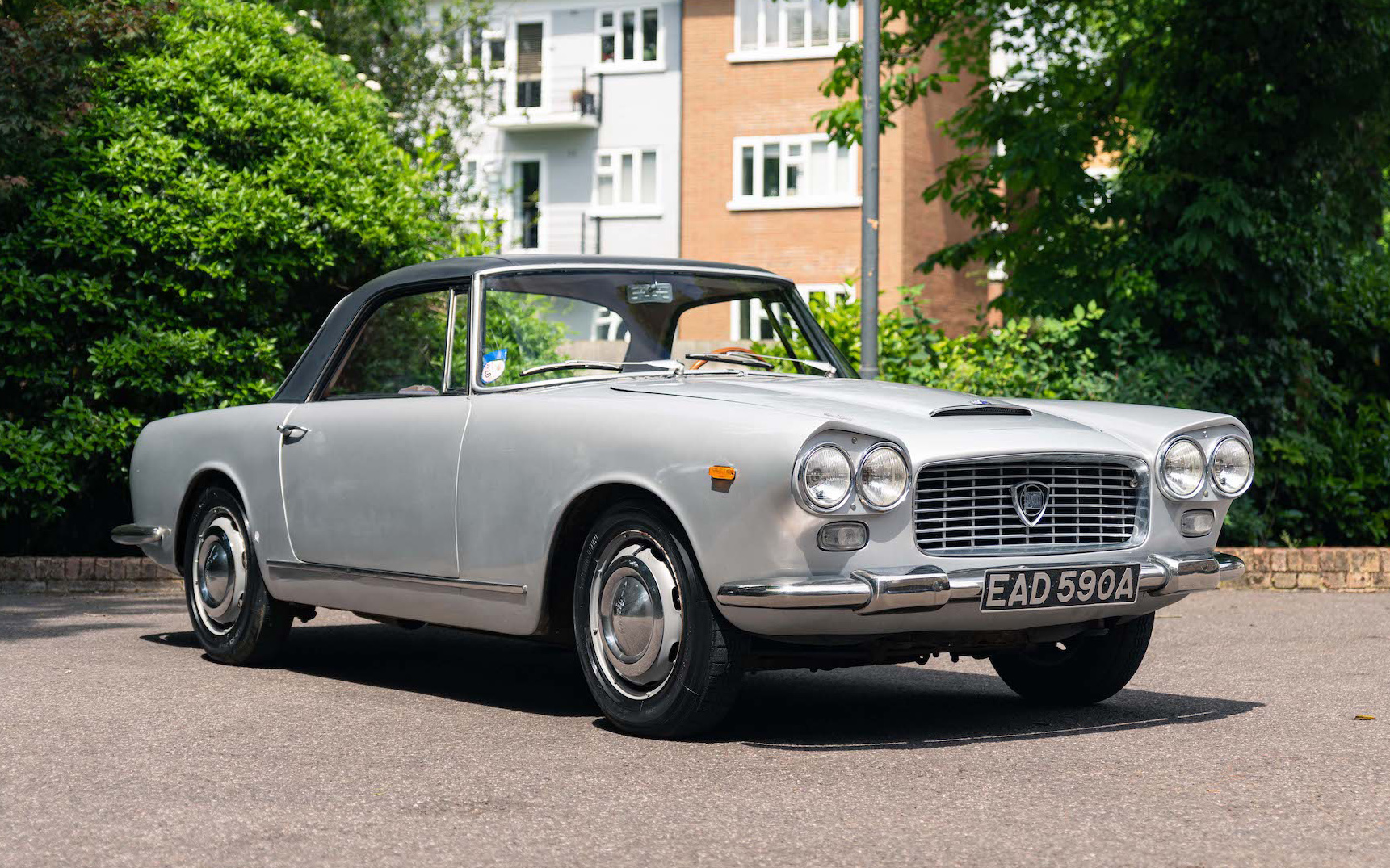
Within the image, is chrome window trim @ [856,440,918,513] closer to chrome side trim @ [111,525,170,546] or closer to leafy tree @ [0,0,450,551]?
chrome side trim @ [111,525,170,546]

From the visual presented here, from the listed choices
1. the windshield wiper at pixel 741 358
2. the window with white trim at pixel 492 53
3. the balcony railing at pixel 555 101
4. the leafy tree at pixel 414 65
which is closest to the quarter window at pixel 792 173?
the balcony railing at pixel 555 101

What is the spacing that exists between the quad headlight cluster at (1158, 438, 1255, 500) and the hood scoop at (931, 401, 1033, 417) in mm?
493

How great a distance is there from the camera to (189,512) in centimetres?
816

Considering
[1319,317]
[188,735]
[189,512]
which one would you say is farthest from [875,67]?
[188,735]

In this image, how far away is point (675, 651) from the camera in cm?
565

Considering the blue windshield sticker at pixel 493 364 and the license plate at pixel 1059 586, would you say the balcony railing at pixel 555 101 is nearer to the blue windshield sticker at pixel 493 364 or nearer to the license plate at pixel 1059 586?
the blue windshield sticker at pixel 493 364

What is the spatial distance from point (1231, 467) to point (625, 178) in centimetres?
3392

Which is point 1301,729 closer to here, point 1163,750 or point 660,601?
point 1163,750

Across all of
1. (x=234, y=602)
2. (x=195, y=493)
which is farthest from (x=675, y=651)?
(x=195, y=493)

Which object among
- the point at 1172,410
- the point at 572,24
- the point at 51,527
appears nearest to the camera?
the point at 1172,410

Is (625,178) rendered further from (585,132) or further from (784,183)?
(784,183)

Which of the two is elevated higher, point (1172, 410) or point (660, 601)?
point (1172, 410)

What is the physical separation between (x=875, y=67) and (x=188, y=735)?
722 centimetres

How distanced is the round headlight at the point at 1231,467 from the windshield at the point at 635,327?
156 centimetres
